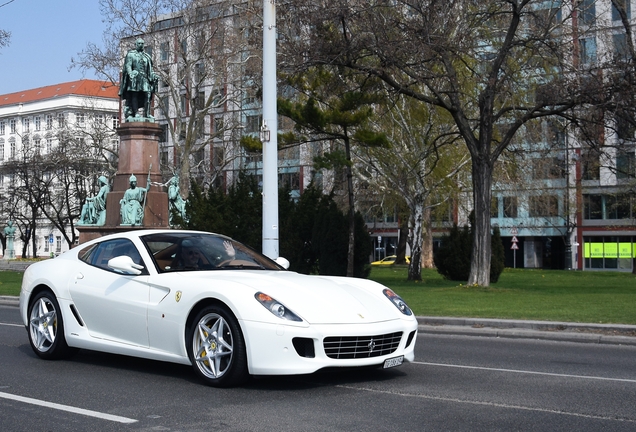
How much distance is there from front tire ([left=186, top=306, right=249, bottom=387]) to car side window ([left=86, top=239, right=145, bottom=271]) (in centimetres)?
141

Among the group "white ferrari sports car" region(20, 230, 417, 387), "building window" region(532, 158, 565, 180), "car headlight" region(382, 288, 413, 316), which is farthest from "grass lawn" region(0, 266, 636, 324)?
"building window" region(532, 158, 565, 180)

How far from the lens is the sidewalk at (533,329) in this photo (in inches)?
496

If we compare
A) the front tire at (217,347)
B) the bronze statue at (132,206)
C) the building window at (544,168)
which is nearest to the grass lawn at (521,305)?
the front tire at (217,347)

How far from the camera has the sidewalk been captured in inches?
496

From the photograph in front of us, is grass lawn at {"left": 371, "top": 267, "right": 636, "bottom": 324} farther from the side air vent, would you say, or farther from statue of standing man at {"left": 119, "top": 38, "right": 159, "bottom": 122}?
statue of standing man at {"left": 119, "top": 38, "right": 159, "bottom": 122}

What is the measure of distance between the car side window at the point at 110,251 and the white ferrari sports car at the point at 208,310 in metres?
0.01

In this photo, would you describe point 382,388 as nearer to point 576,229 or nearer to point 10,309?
point 10,309

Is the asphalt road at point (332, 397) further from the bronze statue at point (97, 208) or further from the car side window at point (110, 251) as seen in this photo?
the bronze statue at point (97, 208)

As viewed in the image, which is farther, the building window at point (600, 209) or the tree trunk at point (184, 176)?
the building window at point (600, 209)

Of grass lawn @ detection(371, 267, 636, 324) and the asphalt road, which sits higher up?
the asphalt road

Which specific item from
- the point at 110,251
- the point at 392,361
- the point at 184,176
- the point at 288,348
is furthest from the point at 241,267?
the point at 184,176

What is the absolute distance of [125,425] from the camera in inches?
241

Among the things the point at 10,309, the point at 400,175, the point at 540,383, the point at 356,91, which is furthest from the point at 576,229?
the point at 540,383

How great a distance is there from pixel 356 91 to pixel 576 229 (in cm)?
4339
